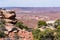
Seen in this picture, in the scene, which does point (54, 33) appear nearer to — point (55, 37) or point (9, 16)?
point (55, 37)

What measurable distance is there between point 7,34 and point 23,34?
228 cm

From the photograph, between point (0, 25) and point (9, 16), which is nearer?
point (0, 25)

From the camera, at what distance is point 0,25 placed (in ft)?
141

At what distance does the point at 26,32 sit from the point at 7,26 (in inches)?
126

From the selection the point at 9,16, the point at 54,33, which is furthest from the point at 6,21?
the point at 54,33

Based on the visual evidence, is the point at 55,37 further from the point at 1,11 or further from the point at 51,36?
the point at 1,11

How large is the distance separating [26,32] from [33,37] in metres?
1.49

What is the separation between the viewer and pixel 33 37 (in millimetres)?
40656

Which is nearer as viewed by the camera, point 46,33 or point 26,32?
point 46,33

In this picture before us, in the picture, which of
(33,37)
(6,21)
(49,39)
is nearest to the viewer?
(49,39)

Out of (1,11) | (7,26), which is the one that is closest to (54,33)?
(7,26)

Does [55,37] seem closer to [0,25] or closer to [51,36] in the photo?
[51,36]

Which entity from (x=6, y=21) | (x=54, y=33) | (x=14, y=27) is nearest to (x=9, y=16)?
(x=6, y=21)

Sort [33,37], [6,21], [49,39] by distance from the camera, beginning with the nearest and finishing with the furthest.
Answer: [49,39], [33,37], [6,21]
